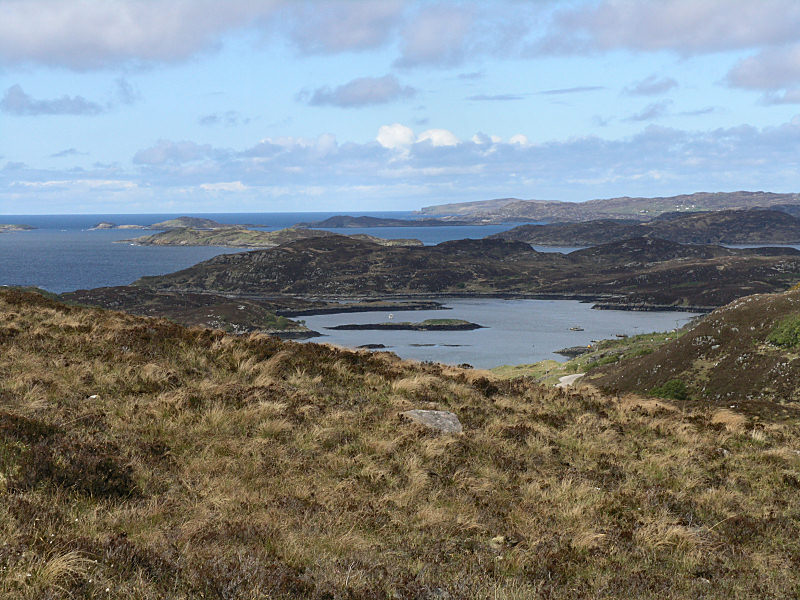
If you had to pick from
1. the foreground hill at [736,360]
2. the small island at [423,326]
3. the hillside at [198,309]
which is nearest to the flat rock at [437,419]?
the foreground hill at [736,360]

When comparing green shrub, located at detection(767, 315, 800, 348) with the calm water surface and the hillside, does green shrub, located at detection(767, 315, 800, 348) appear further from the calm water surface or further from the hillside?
the hillside

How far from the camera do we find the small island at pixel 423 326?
16875 centimetres

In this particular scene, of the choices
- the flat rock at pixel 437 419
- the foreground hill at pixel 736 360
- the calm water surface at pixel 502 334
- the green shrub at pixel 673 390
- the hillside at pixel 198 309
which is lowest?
the calm water surface at pixel 502 334

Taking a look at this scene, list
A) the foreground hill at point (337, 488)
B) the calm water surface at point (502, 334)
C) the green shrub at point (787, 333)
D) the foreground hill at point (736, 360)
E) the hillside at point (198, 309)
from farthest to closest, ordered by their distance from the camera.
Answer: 1. the hillside at point (198, 309)
2. the calm water surface at point (502, 334)
3. the green shrub at point (787, 333)
4. the foreground hill at point (736, 360)
5. the foreground hill at point (337, 488)

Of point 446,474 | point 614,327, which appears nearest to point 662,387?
point 446,474

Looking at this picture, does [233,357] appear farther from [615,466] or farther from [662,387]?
[662,387]

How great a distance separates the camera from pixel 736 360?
137 ft

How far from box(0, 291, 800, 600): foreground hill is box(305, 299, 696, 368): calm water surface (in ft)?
Result: 321

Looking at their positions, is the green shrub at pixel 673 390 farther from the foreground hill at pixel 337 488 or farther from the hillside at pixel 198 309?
the hillside at pixel 198 309

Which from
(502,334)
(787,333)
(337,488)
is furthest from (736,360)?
(502,334)

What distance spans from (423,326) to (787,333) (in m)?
132

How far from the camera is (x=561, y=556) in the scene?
29.9 ft

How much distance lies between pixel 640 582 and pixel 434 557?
9.30 ft

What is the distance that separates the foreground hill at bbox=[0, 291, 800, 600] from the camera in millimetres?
7637
